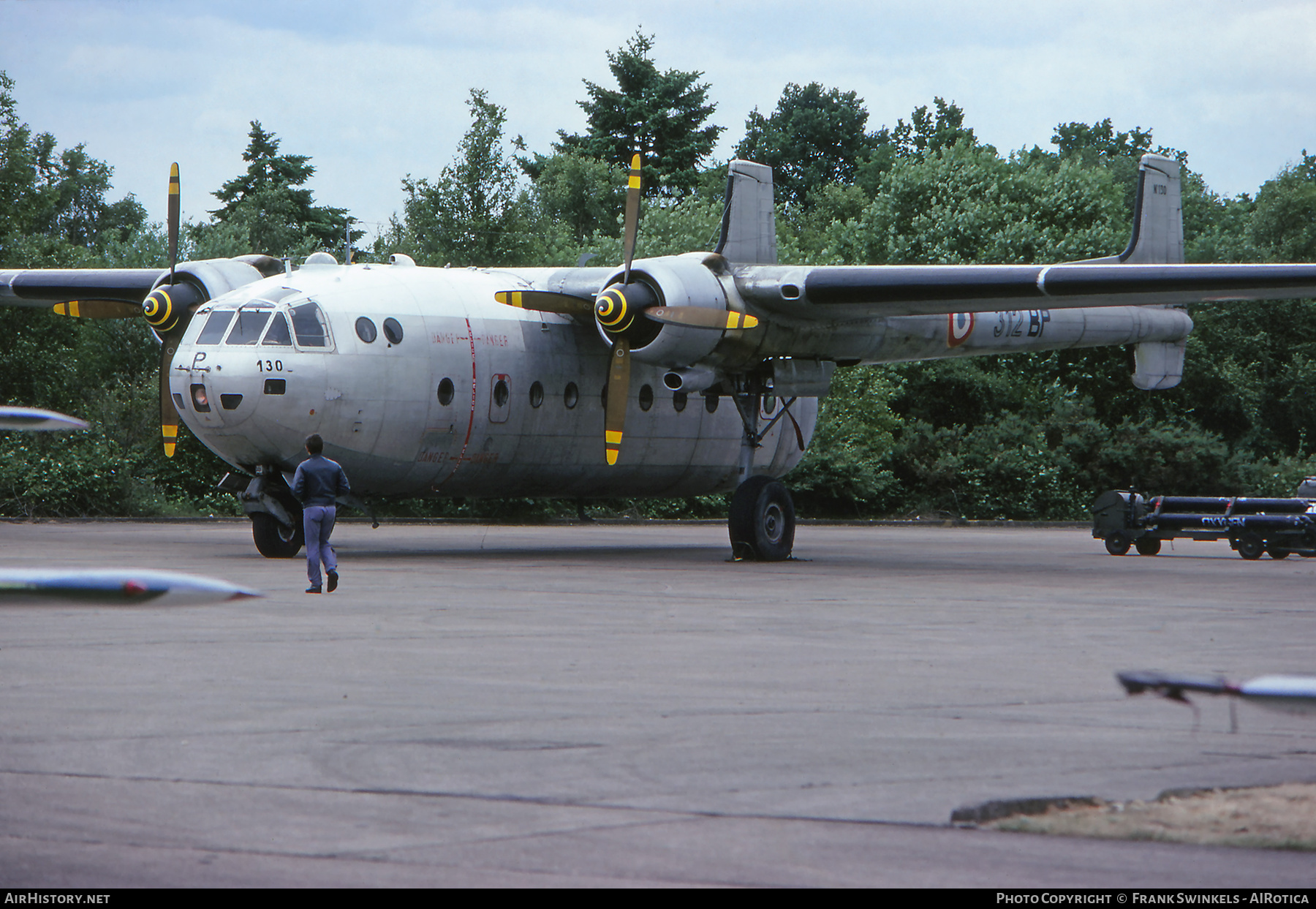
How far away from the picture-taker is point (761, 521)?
71.2 ft

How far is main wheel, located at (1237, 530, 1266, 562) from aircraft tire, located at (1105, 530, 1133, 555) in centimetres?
181

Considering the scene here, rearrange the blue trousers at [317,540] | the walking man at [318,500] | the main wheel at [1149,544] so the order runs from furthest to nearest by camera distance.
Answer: the main wheel at [1149,544]
the walking man at [318,500]
the blue trousers at [317,540]

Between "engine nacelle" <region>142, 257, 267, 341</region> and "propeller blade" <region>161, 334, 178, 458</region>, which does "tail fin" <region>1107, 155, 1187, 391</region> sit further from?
"propeller blade" <region>161, 334, 178, 458</region>

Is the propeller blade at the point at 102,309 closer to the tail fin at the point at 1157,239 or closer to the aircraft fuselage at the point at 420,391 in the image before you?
the aircraft fuselage at the point at 420,391

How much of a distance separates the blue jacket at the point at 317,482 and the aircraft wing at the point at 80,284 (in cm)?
1011

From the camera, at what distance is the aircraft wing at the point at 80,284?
2478 centimetres

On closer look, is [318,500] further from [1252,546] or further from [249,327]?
[1252,546]

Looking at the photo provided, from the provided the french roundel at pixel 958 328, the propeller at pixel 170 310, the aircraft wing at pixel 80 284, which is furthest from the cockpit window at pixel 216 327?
the french roundel at pixel 958 328

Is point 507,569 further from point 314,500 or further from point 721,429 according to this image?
point 721,429

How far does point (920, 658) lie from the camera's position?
10648 millimetres

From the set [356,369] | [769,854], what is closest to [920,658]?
[769,854]

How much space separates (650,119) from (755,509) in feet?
159

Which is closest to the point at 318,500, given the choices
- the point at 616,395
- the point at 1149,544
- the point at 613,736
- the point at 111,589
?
the point at 616,395
